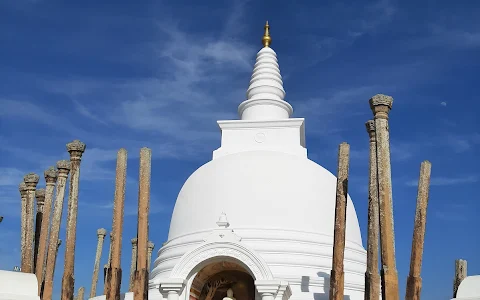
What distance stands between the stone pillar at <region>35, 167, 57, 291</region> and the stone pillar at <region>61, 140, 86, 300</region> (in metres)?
1.94

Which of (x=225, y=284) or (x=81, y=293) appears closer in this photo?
(x=225, y=284)

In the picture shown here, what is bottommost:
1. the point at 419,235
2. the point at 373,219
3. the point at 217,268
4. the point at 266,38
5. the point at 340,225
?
the point at 217,268

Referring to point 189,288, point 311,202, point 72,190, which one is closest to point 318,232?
point 311,202

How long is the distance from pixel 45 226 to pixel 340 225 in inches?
367

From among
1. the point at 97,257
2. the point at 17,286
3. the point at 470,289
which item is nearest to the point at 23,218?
the point at 17,286

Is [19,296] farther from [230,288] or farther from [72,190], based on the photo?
[230,288]

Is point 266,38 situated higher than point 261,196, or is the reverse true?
point 266,38

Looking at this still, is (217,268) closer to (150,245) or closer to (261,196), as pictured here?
(261,196)

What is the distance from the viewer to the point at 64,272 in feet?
54.5

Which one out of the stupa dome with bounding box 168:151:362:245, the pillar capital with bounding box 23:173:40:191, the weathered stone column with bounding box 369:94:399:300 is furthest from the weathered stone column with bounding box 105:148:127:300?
the weathered stone column with bounding box 369:94:399:300

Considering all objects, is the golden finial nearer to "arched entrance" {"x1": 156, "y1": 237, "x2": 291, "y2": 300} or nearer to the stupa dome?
the stupa dome

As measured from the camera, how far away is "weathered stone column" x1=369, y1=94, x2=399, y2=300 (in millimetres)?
13555

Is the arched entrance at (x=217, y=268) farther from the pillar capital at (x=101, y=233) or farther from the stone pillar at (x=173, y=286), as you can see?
the pillar capital at (x=101, y=233)

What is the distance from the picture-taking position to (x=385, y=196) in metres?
14.2
